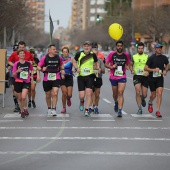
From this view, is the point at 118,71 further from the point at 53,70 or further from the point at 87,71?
the point at 53,70

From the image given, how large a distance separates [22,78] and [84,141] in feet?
17.5

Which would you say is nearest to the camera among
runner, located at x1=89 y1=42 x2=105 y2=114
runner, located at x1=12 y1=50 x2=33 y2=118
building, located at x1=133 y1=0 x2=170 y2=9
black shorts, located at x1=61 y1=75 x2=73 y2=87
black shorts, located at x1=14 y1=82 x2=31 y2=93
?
runner, located at x1=12 y1=50 x2=33 y2=118

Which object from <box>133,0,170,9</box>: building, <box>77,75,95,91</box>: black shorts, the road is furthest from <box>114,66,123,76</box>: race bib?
<box>133,0,170,9</box>: building

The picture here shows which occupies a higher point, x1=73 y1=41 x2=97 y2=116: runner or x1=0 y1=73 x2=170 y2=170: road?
x1=73 y1=41 x2=97 y2=116: runner

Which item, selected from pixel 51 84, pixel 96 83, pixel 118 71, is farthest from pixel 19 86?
pixel 118 71

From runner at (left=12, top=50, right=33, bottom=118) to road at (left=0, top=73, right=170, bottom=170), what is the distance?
0.40 metres

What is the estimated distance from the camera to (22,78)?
58.3ft

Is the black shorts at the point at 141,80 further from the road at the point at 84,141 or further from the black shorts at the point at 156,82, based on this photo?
the road at the point at 84,141

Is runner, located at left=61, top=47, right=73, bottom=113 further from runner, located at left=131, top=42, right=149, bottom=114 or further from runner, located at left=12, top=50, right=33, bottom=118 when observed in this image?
runner, located at left=131, top=42, right=149, bottom=114

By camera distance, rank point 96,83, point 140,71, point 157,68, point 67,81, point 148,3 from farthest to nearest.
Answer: point 148,3 < point 67,81 < point 96,83 < point 140,71 < point 157,68

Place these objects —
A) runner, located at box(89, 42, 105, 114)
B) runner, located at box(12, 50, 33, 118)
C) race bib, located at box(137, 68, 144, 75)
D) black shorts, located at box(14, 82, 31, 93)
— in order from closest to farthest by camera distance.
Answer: runner, located at box(12, 50, 33, 118), black shorts, located at box(14, 82, 31, 93), race bib, located at box(137, 68, 144, 75), runner, located at box(89, 42, 105, 114)

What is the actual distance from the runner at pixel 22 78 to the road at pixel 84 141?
1.32ft

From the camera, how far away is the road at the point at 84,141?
1025cm

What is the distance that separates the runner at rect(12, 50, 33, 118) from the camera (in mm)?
17672
